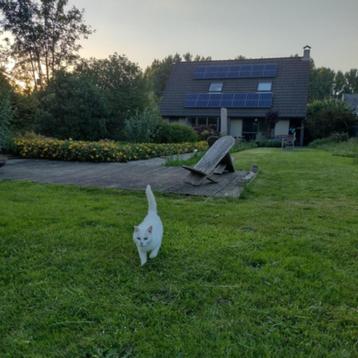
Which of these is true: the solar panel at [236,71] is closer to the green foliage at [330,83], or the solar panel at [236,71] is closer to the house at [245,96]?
the house at [245,96]

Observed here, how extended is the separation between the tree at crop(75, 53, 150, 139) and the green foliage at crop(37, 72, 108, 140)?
116 cm

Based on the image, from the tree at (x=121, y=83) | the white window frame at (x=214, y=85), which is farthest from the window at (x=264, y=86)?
the tree at (x=121, y=83)

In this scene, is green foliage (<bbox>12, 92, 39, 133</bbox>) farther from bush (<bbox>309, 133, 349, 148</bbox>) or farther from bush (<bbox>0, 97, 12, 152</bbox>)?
bush (<bbox>309, 133, 349, 148</bbox>)

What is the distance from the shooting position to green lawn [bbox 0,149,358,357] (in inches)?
61.9

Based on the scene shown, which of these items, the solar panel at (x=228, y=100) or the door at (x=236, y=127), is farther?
the door at (x=236, y=127)

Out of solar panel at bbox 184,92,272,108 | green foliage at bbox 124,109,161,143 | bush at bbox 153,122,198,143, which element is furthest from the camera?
solar panel at bbox 184,92,272,108

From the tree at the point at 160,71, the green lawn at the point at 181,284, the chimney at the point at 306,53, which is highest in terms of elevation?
the tree at the point at 160,71

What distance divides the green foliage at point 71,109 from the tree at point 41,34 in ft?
20.6

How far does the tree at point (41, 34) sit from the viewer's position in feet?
58.1

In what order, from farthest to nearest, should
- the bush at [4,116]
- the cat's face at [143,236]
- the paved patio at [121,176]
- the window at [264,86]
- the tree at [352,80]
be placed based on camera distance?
the tree at [352,80] < the window at [264,86] < the bush at [4,116] < the paved patio at [121,176] < the cat's face at [143,236]

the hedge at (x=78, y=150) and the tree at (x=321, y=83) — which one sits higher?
the tree at (x=321, y=83)

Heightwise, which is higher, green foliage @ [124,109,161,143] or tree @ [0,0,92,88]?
tree @ [0,0,92,88]

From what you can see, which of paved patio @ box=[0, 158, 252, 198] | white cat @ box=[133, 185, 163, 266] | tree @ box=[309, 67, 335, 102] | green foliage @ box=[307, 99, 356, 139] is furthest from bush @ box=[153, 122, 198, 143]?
tree @ box=[309, 67, 335, 102]

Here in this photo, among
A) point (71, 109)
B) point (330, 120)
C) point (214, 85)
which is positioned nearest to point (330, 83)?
point (214, 85)
